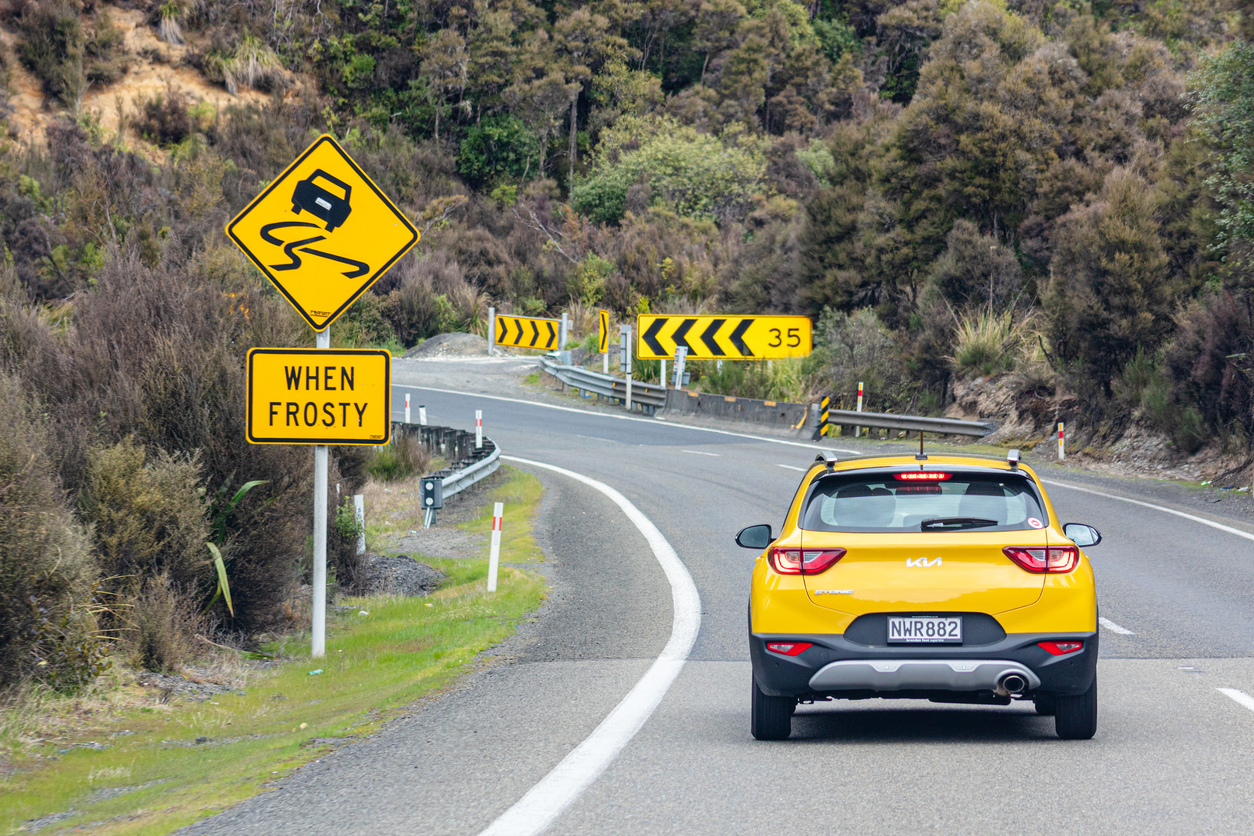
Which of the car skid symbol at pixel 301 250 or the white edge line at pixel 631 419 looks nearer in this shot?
the car skid symbol at pixel 301 250

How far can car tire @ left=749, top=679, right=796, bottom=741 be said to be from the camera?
7192 mm

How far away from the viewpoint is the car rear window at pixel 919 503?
23.2 ft

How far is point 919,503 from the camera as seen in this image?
7.38 m

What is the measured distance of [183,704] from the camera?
352 inches

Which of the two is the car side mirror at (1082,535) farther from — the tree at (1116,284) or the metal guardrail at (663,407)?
the tree at (1116,284)

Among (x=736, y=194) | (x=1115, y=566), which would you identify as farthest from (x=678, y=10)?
(x=1115, y=566)

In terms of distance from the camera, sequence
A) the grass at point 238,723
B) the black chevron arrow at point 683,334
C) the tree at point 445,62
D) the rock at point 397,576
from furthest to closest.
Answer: the tree at point 445,62 → the black chevron arrow at point 683,334 → the rock at point 397,576 → the grass at point 238,723

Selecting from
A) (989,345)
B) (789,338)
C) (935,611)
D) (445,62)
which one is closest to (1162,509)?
(989,345)

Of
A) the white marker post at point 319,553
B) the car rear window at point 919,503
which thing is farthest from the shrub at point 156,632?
the car rear window at point 919,503

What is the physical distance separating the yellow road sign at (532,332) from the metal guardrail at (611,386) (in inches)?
87.1

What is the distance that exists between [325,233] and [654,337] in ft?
84.9

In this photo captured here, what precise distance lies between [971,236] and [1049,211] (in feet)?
6.67

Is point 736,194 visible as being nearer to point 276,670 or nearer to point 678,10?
point 678,10

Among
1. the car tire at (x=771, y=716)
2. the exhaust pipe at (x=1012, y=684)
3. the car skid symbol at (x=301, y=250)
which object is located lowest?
the car tire at (x=771, y=716)
